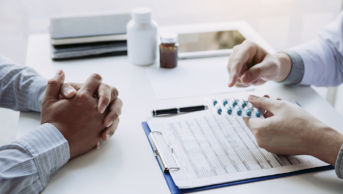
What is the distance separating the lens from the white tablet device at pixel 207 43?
3.81ft

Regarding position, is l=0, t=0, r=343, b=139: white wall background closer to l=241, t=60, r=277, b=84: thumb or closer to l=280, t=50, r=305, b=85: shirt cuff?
l=280, t=50, r=305, b=85: shirt cuff

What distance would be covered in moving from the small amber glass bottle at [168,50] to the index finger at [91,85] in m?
0.31

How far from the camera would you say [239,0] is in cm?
248

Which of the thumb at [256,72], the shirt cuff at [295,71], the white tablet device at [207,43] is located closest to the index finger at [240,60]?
the thumb at [256,72]

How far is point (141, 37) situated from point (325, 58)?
0.60m

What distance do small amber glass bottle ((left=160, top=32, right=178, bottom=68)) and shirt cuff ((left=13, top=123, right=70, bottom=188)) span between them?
48cm

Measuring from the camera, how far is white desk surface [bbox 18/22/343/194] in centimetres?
62

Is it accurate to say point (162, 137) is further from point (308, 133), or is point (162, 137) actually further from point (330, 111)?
point (330, 111)

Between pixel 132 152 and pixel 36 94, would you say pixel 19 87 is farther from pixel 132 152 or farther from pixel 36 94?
pixel 132 152

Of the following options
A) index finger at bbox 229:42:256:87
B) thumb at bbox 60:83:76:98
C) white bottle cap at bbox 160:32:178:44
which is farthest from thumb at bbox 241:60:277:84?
thumb at bbox 60:83:76:98

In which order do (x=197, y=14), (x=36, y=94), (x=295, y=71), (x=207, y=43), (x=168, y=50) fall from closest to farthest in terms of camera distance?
(x=36, y=94) → (x=295, y=71) → (x=168, y=50) → (x=207, y=43) → (x=197, y=14)

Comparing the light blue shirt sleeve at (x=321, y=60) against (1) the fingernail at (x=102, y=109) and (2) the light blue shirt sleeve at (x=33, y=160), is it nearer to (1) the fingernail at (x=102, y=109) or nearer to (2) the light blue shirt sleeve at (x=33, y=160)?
(1) the fingernail at (x=102, y=109)

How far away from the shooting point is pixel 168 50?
3.43 ft

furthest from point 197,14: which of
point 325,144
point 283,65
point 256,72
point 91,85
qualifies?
point 325,144
